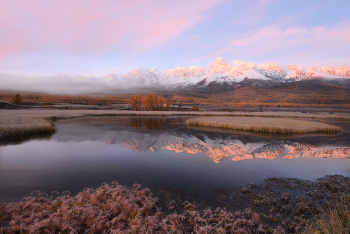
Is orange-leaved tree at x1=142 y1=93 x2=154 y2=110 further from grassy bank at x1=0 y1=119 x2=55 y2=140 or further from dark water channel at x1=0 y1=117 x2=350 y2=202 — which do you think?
dark water channel at x1=0 y1=117 x2=350 y2=202

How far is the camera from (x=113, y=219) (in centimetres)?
517

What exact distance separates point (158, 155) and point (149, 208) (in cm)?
836

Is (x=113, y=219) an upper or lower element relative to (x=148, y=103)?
lower

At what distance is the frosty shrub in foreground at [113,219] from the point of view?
491 cm

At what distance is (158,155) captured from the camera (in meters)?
14.5

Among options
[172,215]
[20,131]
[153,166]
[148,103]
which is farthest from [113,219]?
[148,103]

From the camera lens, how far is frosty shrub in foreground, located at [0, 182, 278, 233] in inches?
193

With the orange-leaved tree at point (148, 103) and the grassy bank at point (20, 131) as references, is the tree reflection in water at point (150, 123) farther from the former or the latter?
the orange-leaved tree at point (148, 103)

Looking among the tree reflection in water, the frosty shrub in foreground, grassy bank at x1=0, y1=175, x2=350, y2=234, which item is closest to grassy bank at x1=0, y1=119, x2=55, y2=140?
the tree reflection in water

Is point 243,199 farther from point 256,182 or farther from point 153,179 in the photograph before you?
point 153,179

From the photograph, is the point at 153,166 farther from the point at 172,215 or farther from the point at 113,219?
the point at 113,219

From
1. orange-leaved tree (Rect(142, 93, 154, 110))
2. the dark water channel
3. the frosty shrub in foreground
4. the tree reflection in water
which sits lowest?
the tree reflection in water

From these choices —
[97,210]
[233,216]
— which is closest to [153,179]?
[97,210]

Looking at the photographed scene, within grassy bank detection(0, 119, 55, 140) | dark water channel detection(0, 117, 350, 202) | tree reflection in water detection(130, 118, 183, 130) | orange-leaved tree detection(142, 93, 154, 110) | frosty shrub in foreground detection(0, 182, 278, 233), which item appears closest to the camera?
frosty shrub in foreground detection(0, 182, 278, 233)
